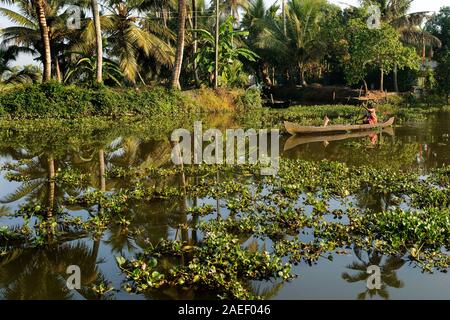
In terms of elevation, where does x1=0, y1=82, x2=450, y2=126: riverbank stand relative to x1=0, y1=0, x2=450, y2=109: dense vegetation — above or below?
below

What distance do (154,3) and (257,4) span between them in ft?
39.6

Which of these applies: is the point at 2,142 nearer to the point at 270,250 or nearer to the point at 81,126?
the point at 81,126

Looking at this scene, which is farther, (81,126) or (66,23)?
(66,23)

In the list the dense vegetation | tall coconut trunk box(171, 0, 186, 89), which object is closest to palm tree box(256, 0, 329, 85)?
the dense vegetation

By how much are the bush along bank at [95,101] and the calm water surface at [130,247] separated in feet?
24.1

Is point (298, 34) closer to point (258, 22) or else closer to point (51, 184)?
point (258, 22)

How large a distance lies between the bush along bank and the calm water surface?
7.34 m

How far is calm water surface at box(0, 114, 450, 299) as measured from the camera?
4.48 meters

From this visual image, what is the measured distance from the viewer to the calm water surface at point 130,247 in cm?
448

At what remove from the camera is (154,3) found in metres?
27.5

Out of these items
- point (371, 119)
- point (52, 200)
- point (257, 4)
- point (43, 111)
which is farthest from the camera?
point (257, 4)

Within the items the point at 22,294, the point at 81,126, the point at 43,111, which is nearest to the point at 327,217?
the point at 22,294

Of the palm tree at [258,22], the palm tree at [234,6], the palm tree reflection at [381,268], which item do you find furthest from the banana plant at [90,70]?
the palm tree reflection at [381,268]

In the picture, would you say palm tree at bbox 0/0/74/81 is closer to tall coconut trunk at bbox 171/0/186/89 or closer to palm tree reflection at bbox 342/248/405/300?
tall coconut trunk at bbox 171/0/186/89
